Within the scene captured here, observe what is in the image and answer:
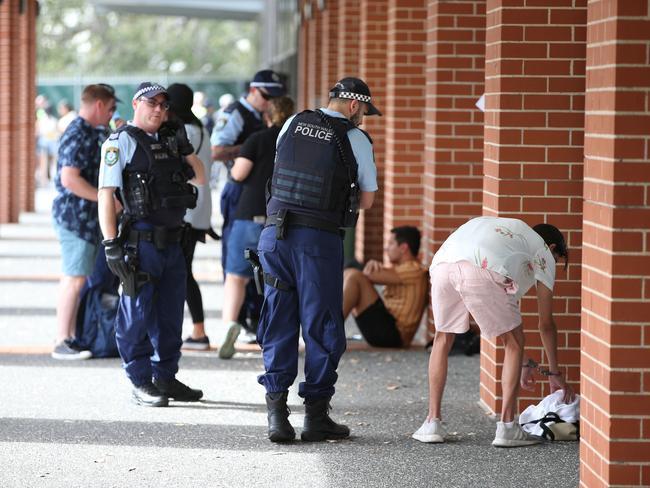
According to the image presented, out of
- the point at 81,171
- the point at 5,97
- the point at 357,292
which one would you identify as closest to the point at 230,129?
the point at 81,171

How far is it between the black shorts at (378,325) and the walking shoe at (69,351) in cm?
194

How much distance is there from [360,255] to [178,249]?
6826 millimetres

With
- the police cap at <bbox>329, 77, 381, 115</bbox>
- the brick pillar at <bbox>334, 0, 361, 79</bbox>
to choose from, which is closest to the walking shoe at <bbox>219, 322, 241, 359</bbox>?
the police cap at <bbox>329, 77, 381, 115</bbox>

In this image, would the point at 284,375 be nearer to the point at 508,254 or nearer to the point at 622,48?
the point at 508,254

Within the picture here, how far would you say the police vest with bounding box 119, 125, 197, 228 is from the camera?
7.38 m

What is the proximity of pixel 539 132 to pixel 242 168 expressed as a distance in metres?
2.51

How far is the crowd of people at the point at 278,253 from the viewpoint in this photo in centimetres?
652

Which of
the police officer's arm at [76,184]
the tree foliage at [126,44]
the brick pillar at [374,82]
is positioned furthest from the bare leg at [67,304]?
the tree foliage at [126,44]

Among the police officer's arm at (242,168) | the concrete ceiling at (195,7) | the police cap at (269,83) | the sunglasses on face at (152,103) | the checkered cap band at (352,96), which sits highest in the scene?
the concrete ceiling at (195,7)

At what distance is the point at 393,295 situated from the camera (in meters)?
9.70

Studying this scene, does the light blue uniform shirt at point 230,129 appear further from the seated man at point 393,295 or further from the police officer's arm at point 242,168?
the seated man at point 393,295

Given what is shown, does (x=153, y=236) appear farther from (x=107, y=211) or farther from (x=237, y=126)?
(x=237, y=126)

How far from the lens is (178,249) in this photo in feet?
25.1

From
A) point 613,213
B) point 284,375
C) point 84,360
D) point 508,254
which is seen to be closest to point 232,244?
point 84,360
